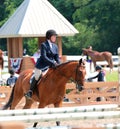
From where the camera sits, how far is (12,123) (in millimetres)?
4219

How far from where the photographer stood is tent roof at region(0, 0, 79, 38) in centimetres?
2953

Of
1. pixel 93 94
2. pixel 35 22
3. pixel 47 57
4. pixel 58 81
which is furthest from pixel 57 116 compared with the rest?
pixel 35 22

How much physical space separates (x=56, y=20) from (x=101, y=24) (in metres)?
31.6

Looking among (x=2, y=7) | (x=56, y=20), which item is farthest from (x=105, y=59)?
(x=2, y=7)

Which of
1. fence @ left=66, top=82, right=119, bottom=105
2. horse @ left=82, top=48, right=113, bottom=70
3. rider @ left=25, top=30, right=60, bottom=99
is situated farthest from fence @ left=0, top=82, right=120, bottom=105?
horse @ left=82, top=48, right=113, bottom=70

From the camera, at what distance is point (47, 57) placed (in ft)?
42.2

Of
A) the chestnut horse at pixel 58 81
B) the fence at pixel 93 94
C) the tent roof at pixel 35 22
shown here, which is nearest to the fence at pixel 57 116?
the chestnut horse at pixel 58 81

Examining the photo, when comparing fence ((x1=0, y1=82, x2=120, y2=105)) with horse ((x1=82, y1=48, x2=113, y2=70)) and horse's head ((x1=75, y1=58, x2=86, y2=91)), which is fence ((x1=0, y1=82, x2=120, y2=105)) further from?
horse ((x1=82, y1=48, x2=113, y2=70))

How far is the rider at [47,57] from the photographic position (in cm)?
1282

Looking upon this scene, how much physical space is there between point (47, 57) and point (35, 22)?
676 inches

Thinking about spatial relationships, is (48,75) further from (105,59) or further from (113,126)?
(105,59)

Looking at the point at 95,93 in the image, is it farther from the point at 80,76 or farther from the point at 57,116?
the point at 57,116

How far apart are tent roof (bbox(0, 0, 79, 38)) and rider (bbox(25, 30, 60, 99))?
16.2 metres

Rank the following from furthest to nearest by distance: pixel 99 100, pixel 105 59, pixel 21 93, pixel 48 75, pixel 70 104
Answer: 1. pixel 105 59
2. pixel 99 100
3. pixel 70 104
4. pixel 21 93
5. pixel 48 75
